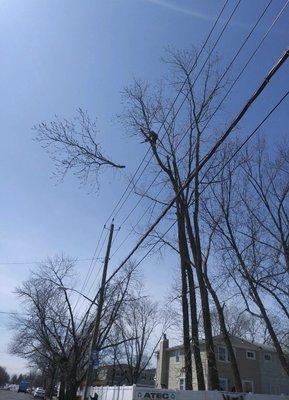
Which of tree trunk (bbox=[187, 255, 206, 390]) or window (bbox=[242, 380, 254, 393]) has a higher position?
window (bbox=[242, 380, 254, 393])

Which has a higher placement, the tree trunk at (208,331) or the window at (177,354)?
the window at (177,354)

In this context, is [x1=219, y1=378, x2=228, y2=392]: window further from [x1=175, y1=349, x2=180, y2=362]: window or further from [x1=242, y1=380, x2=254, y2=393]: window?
[x1=175, y1=349, x2=180, y2=362]: window

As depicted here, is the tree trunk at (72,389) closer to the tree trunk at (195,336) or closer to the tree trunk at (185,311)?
the tree trunk at (185,311)

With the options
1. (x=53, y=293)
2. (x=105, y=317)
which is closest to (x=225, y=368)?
(x=105, y=317)

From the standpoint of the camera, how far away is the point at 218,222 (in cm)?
2691

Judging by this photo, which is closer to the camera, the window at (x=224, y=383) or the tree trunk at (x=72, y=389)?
the tree trunk at (x=72, y=389)

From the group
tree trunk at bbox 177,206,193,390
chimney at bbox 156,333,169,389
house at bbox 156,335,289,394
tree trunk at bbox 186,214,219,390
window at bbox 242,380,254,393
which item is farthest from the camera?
chimney at bbox 156,333,169,389

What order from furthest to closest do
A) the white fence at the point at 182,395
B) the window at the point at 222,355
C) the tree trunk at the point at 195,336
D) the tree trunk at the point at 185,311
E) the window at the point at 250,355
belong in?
1. the window at the point at 250,355
2. the window at the point at 222,355
3. the tree trunk at the point at 185,311
4. the tree trunk at the point at 195,336
5. the white fence at the point at 182,395

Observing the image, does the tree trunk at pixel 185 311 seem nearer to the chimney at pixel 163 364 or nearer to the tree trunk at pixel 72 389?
the tree trunk at pixel 72 389

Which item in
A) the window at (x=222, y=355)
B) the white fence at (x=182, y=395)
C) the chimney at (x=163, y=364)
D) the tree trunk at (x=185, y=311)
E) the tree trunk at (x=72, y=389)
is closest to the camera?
the white fence at (x=182, y=395)

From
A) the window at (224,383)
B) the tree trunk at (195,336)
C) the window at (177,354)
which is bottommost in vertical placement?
the tree trunk at (195,336)

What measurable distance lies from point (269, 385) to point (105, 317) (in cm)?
1800

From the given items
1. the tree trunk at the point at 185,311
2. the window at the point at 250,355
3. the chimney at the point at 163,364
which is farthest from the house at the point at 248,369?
the tree trunk at the point at 185,311

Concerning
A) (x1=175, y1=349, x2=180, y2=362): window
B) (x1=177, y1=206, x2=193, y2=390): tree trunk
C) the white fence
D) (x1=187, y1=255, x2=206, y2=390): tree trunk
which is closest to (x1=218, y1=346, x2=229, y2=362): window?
(x1=175, y1=349, x2=180, y2=362): window
